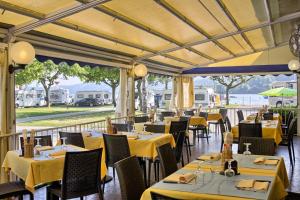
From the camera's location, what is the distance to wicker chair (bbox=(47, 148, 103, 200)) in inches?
140

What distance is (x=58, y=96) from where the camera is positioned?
9.98 meters

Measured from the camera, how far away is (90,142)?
5.78m

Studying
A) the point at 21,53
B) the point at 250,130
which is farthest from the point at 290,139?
the point at 21,53

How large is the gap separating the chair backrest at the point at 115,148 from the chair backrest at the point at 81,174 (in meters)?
1.15

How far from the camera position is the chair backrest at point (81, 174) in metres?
3.56

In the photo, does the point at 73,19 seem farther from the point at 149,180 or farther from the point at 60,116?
the point at 60,116

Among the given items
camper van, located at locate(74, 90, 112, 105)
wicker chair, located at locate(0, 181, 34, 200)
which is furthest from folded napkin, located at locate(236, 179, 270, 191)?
camper van, located at locate(74, 90, 112, 105)

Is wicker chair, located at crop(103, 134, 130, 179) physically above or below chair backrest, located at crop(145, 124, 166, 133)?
below

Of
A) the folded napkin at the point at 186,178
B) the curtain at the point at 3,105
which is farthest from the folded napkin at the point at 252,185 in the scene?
the curtain at the point at 3,105

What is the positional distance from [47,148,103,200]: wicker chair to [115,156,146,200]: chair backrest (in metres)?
0.82

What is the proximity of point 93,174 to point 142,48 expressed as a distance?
5192mm

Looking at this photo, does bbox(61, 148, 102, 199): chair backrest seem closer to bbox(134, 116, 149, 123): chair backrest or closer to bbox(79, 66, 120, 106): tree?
bbox(134, 116, 149, 123): chair backrest

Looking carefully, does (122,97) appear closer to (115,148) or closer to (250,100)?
(115,148)

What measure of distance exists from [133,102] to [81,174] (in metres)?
5.90
